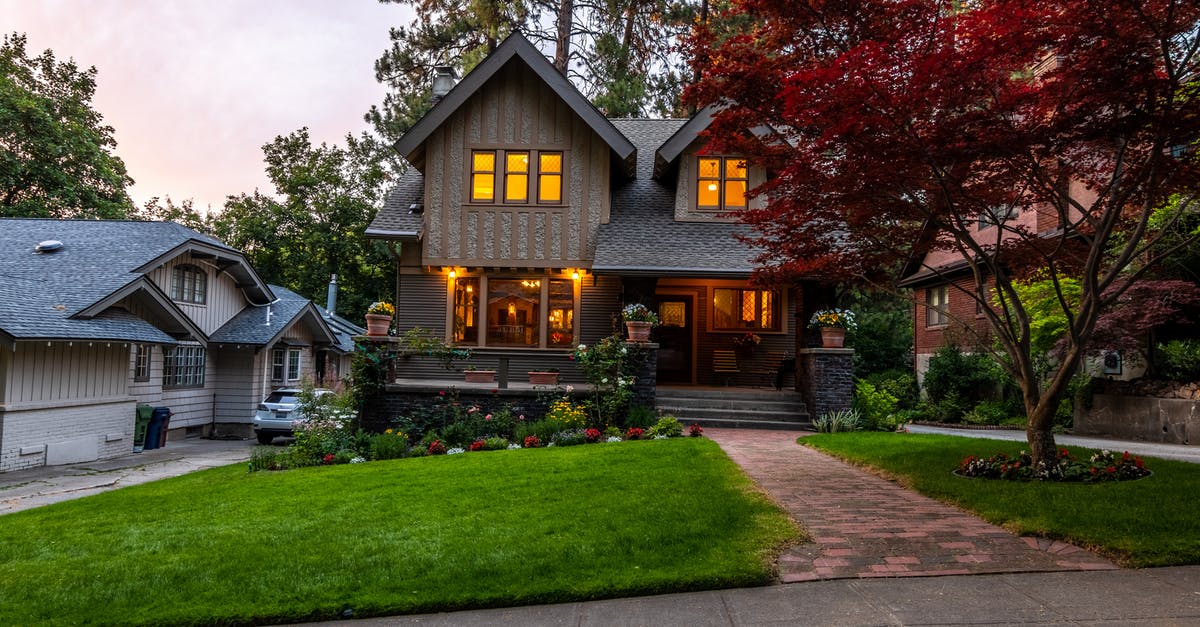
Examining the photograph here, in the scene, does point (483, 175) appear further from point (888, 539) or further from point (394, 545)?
point (888, 539)

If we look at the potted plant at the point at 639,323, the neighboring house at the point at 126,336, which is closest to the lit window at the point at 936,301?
the potted plant at the point at 639,323

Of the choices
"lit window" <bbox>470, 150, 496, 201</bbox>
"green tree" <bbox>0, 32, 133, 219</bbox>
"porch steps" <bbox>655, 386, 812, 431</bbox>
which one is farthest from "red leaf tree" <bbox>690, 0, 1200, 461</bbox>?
"green tree" <bbox>0, 32, 133, 219</bbox>

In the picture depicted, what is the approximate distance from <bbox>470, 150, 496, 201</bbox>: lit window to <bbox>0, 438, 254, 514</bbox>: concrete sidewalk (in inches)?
299

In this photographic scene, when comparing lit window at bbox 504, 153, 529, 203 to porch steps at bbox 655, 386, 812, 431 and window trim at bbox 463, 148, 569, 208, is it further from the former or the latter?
porch steps at bbox 655, 386, 812, 431

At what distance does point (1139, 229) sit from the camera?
6.54 m

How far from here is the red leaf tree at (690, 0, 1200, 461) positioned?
225 inches

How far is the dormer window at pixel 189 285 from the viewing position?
59.4ft

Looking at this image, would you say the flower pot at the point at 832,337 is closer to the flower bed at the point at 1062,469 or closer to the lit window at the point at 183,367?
the flower bed at the point at 1062,469

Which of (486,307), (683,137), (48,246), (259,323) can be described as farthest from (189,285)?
(683,137)

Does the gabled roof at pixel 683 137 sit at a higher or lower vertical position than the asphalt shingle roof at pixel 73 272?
higher

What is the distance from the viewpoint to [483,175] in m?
14.8

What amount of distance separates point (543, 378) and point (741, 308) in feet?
17.1

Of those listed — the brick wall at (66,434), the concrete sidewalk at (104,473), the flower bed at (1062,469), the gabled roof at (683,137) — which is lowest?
the concrete sidewalk at (104,473)

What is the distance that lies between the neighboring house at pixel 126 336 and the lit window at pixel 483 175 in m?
5.20
